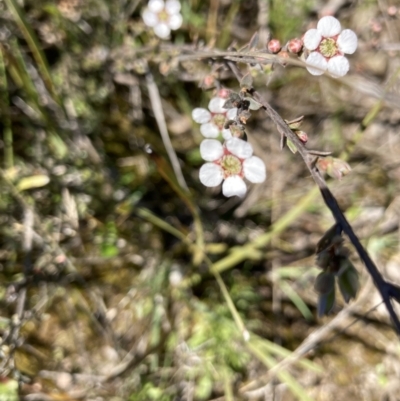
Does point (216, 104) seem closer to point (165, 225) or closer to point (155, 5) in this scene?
point (165, 225)

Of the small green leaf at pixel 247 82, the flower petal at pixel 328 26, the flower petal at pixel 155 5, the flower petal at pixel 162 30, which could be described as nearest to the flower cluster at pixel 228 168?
the small green leaf at pixel 247 82

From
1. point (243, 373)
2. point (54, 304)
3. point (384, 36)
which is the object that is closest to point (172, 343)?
point (243, 373)

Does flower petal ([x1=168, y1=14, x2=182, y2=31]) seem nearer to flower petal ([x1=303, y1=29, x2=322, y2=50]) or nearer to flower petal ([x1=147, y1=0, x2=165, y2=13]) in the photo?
flower petal ([x1=147, y1=0, x2=165, y2=13])

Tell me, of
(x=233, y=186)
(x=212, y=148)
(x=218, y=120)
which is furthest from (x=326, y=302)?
(x=218, y=120)

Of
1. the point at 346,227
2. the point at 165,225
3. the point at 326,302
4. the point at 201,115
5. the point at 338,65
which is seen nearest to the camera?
the point at 346,227

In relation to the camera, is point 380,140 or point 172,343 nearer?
point 172,343

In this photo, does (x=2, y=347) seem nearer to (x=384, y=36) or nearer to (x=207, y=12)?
(x=207, y=12)

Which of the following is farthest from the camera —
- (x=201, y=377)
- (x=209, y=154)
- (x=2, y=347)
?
(x=201, y=377)

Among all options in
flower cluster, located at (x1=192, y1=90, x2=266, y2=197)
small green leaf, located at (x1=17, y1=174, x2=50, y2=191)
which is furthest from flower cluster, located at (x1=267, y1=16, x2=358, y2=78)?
small green leaf, located at (x1=17, y1=174, x2=50, y2=191)
